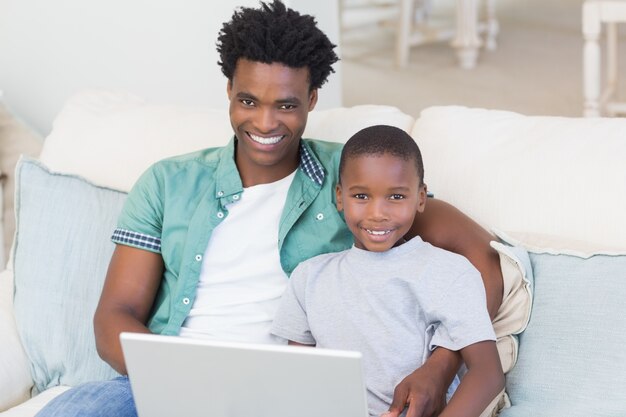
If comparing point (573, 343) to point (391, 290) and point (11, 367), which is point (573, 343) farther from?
point (11, 367)

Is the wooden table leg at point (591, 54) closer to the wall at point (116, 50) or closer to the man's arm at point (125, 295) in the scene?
the wall at point (116, 50)

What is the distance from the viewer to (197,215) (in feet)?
6.35

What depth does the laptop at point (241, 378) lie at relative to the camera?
1.36m

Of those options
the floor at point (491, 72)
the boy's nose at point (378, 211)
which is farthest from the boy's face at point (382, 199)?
the floor at point (491, 72)

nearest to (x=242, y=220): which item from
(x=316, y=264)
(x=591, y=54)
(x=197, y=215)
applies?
(x=197, y=215)

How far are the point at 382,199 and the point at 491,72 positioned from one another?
379 cm

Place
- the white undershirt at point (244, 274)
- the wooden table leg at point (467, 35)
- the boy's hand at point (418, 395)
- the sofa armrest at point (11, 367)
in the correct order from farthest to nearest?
the wooden table leg at point (467, 35)
the sofa armrest at point (11, 367)
the white undershirt at point (244, 274)
the boy's hand at point (418, 395)

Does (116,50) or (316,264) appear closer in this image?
(316,264)

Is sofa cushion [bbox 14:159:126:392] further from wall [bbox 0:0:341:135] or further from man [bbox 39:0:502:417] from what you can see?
wall [bbox 0:0:341:135]

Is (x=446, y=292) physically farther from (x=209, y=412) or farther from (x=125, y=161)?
(x=125, y=161)

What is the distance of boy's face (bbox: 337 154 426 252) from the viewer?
1.68 m

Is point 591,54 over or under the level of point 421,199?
over

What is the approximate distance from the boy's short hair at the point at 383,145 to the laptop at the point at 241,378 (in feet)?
1.47

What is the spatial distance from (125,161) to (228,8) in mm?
745
